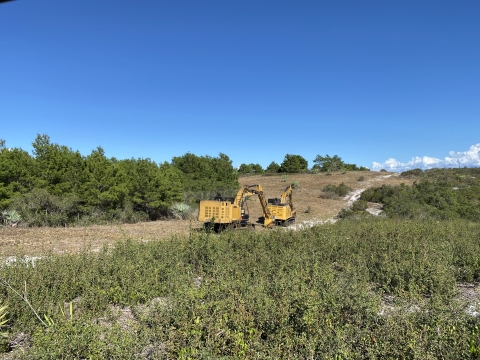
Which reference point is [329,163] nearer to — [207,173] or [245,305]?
[207,173]

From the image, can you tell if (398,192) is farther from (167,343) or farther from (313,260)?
(167,343)

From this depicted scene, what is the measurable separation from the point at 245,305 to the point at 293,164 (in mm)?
45328

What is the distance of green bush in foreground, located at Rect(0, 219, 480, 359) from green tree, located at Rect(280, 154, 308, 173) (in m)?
39.7

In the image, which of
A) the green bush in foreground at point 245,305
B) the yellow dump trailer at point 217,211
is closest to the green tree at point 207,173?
the yellow dump trailer at point 217,211

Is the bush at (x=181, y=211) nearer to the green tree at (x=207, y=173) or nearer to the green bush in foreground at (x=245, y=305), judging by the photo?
the green tree at (x=207, y=173)

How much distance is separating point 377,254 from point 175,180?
13.7 metres

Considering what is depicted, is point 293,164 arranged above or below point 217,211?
above

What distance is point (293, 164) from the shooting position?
160 feet

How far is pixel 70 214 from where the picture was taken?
15969mm

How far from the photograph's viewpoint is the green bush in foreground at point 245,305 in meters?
3.44

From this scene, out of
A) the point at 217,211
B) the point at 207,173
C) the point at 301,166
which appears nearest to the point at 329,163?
the point at 301,166

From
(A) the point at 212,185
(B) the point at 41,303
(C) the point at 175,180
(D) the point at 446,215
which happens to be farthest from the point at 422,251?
(A) the point at 212,185

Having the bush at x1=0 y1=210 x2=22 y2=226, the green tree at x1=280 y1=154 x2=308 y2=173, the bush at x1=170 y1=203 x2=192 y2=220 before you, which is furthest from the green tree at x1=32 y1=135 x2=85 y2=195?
the green tree at x1=280 y1=154 x2=308 y2=173

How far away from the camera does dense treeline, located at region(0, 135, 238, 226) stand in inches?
559
